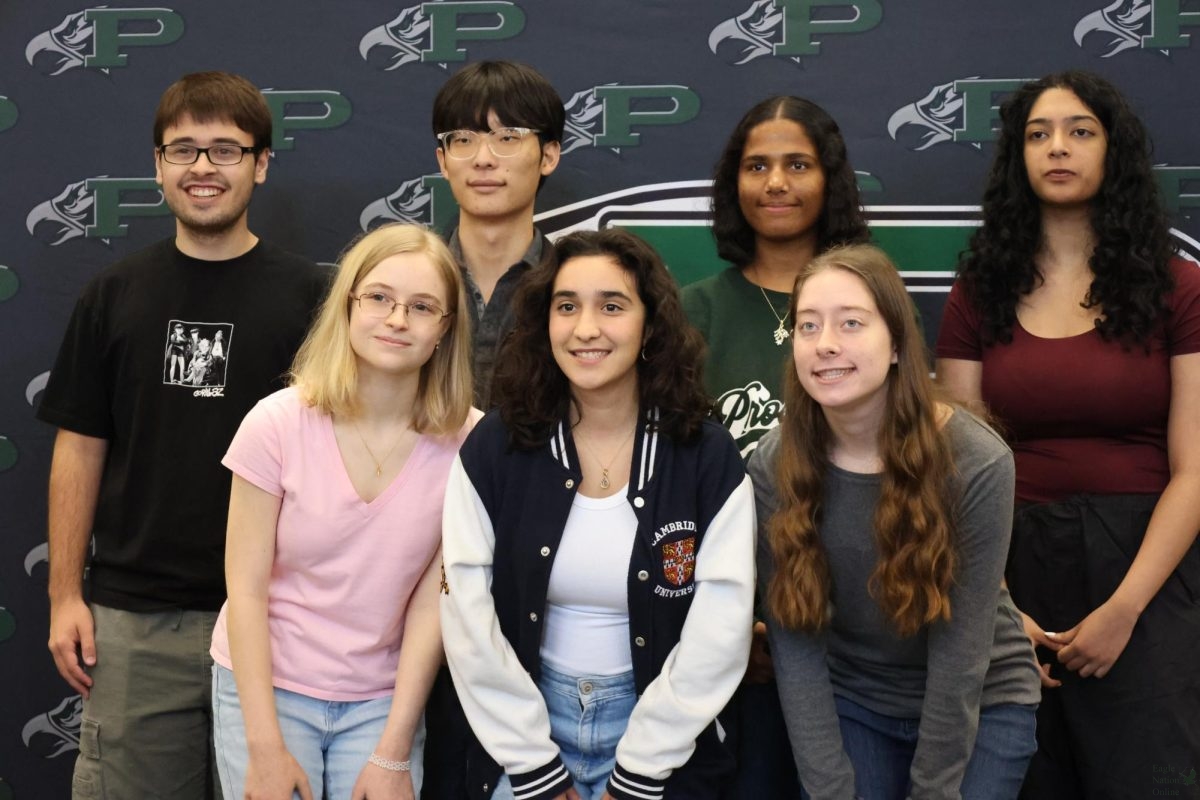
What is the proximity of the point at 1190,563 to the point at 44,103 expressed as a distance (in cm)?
319

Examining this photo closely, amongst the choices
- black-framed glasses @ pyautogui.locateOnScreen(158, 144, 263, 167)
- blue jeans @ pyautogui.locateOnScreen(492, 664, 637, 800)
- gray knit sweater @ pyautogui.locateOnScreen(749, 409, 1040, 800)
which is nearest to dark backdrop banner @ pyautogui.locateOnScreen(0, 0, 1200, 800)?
black-framed glasses @ pyautogui.locateOnScreen(158, 144, 263, 167)

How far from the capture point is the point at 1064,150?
2643 mm

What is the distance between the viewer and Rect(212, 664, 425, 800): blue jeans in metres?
2.19

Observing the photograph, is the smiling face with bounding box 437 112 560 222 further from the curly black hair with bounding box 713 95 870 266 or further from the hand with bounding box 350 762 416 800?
the hand with bounding box 350 762 416 800

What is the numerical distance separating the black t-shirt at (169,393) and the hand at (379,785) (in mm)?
682

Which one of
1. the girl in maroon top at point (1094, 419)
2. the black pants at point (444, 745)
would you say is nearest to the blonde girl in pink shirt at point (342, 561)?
the black pants at point (444, 745)

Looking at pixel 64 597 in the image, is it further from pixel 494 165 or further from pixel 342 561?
pixel 494 165

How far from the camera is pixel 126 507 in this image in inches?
104

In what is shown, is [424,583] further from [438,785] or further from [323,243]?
[323,243]

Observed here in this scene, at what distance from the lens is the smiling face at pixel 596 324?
7.11 feet

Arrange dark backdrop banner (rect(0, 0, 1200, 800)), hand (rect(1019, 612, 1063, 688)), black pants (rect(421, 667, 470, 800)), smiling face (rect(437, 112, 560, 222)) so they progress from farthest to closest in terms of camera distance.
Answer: dark backdrop banner (rect(0, 0, 1200, 800))
smiling face (rect(437, 112, 560, 222))
hand (rect(1019, 612, 1063, 688))
black pants (rect(421, 667, 470, 800))

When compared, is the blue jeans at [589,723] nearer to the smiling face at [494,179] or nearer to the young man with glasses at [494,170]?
the young man with glasses at [494,170]

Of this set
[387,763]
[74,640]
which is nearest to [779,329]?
[387,763]

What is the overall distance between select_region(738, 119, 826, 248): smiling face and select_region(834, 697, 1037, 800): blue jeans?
1092 mm
